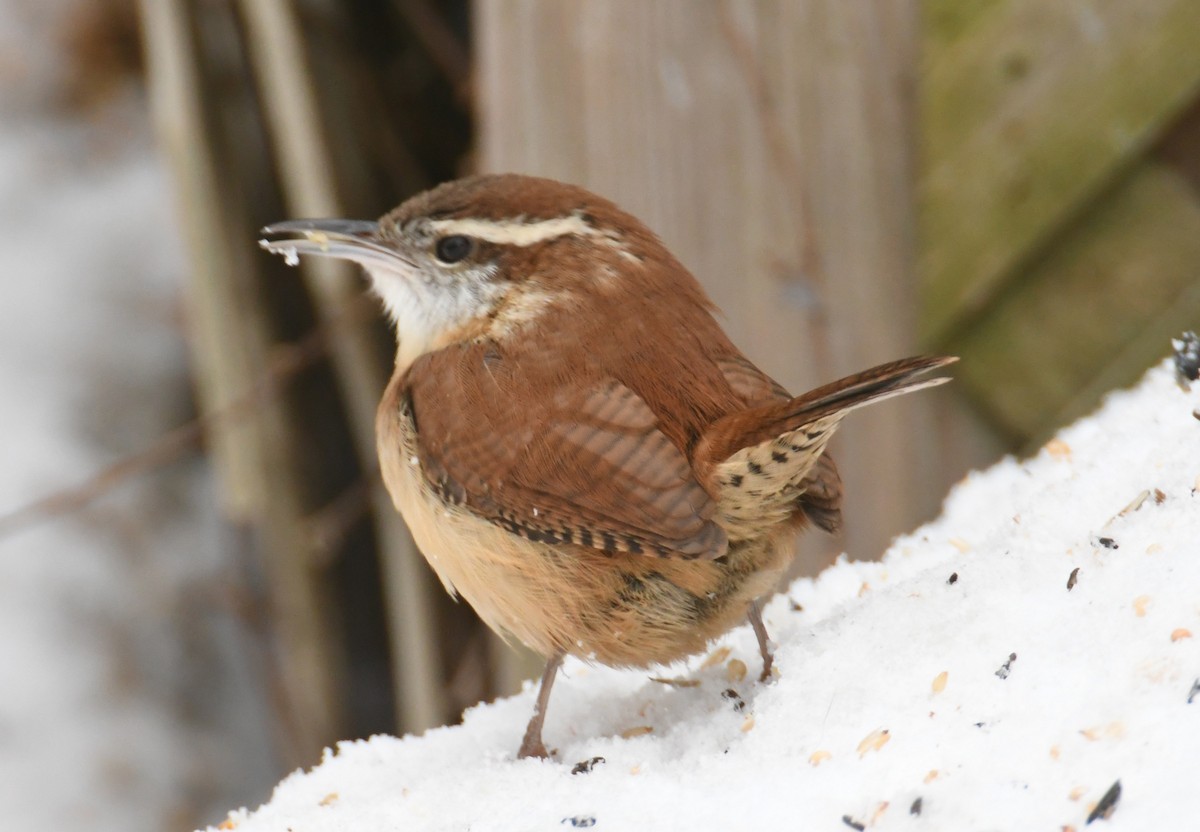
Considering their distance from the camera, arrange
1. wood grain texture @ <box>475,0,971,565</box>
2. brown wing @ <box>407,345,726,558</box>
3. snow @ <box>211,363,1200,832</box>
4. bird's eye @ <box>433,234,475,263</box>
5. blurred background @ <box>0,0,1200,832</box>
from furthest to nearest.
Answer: wood grain texture @ <box>475,0,971,565</box> → blurred background @ <box>0,0,1200,832</box> → bird's eye @ <box>433,234,475,263</box> → brown wing @ <box>407,345,726,558</box> → snow @ <box>211,363,1200,832</box>

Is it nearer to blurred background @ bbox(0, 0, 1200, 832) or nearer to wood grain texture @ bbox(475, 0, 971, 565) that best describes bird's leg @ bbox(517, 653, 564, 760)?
Answer: blurred background @ bbox(0, 0, 1200, 832)

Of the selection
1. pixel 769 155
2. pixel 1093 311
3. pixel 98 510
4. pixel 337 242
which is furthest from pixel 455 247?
pixel 98 510

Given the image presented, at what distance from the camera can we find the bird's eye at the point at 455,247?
2711 mm

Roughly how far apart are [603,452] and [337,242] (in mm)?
981

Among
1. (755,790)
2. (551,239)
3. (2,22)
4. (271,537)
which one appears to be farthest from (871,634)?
(2,22)

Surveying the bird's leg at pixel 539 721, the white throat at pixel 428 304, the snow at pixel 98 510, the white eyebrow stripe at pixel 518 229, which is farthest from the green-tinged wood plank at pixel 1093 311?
the snow at pixel 98 510

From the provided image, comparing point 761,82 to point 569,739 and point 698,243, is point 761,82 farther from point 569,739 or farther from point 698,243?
point 569,739

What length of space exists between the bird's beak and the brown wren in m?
0.31

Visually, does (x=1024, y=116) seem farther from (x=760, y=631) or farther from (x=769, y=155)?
(x=760, y=631)

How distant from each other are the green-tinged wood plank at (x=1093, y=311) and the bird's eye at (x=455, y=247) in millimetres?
1084

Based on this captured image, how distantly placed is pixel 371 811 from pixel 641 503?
606 mm

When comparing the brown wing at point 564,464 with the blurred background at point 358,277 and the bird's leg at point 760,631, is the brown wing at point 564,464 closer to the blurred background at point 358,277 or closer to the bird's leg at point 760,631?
the bird's leg at point 760,631

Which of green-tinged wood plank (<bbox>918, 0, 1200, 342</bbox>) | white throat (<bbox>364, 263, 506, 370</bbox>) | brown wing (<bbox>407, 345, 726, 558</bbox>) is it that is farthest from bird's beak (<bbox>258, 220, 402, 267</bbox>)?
green-tinged wood plank (<bbox>918, 0, 1200, 342</bbox>)

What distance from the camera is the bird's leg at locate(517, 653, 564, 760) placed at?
2.20m
